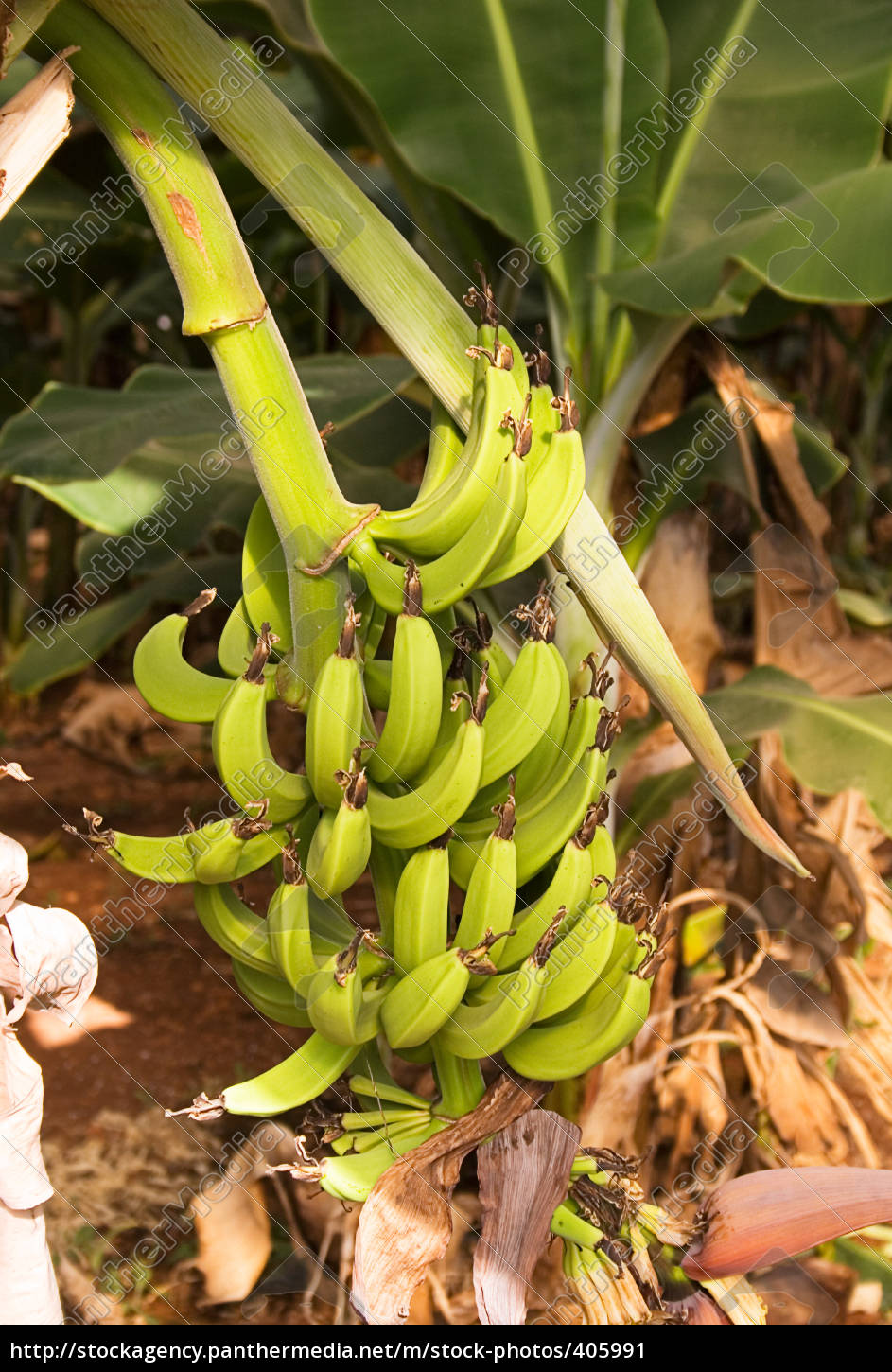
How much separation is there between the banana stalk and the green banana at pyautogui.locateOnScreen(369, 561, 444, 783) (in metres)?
0.12

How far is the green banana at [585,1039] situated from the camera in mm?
816

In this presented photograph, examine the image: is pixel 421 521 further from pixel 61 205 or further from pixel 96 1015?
pixel 61 205

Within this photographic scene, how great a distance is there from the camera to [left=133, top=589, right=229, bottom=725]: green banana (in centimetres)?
80

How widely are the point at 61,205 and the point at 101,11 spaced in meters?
1.78

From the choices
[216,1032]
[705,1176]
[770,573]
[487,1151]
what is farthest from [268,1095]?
[216,1032]

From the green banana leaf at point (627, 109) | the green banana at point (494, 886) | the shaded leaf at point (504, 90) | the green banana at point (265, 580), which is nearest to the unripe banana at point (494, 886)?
the green banana at point (494, 886)

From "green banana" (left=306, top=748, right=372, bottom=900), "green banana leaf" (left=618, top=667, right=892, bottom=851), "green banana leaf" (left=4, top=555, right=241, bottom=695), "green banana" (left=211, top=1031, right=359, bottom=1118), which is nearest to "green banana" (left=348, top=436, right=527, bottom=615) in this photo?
"green banana" (left=306, top=748, right=372, bottom=900)

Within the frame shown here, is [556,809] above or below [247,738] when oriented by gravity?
below

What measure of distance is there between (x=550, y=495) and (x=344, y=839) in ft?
0.94

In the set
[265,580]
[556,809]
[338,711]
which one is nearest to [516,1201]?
[556,809]

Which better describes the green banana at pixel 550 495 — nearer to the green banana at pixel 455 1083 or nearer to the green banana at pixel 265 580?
the green banana at pixel 265 580

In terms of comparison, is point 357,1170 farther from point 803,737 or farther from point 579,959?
point 803,737

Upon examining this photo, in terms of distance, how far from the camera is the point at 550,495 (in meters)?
0.77

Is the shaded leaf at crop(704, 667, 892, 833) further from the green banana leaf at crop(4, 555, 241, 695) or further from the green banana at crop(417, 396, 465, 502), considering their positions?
the green banana leaf at crop(4, 555, 241, 695)
